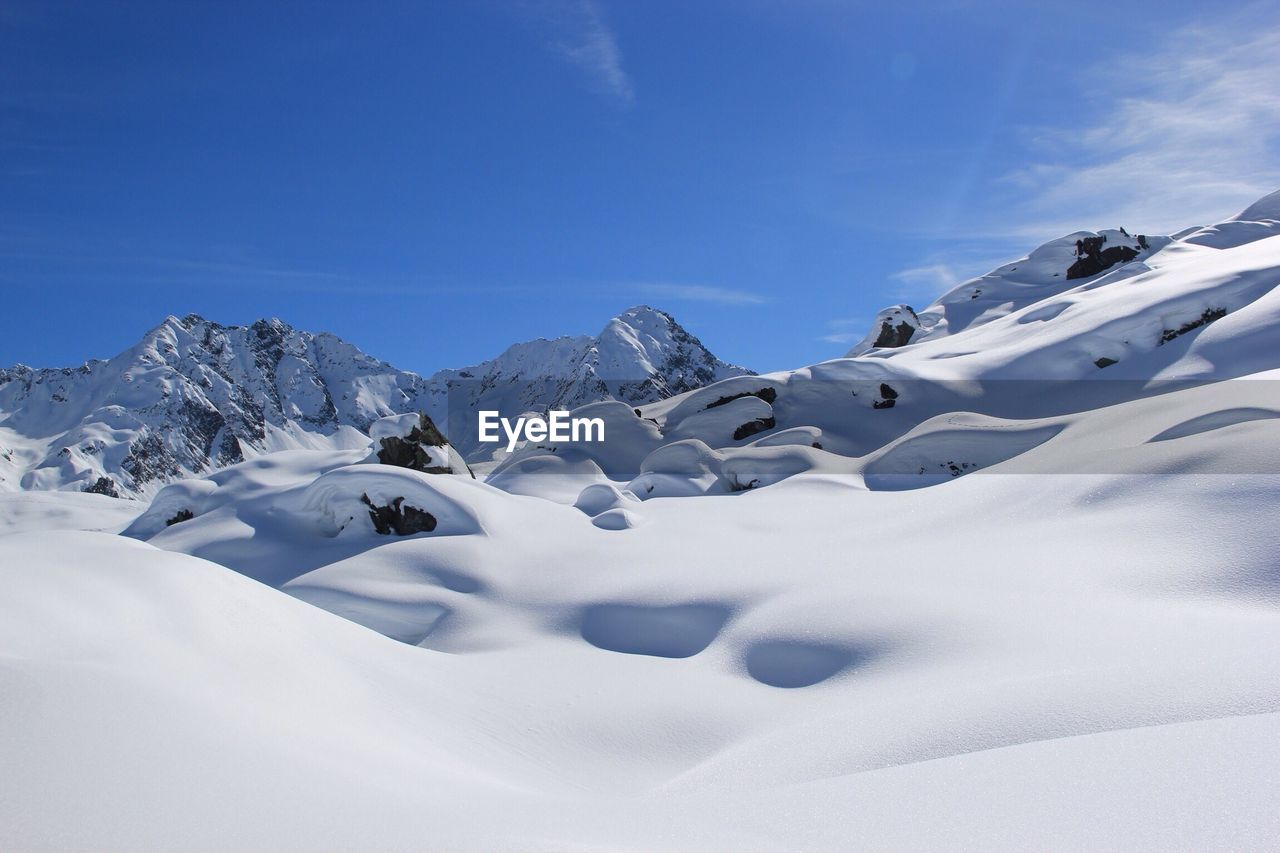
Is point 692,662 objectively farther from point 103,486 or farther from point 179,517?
point 103,486

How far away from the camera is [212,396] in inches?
6983

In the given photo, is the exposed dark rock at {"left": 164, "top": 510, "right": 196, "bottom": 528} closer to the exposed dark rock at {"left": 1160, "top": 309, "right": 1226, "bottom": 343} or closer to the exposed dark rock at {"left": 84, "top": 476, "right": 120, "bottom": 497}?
the exposed dark rock at {"left": 1160, "top": 309, "right": 1226, "bottom": 343}

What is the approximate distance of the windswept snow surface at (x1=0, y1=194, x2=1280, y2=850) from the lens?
3.07 m

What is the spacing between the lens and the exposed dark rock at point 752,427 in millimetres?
24406

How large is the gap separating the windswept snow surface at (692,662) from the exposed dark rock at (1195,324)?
4.61 m

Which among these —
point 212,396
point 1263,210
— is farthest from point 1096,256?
point 212,396

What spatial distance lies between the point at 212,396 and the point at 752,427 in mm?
181517

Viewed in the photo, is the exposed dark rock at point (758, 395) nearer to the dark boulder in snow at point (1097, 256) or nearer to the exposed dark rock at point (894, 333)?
the exposed dark rock at point (894, 333)

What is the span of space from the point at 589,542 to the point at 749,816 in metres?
9.26

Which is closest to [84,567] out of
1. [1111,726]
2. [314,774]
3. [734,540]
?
[314,774]

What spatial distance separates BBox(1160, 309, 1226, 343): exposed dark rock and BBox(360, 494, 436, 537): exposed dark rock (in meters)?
19.3

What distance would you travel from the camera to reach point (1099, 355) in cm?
2206

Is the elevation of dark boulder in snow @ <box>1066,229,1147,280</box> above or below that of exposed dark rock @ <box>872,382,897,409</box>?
above

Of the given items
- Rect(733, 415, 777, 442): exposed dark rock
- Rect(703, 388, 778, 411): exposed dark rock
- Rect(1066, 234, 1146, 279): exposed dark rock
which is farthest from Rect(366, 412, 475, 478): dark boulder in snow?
Rect(1066, 234, 1146, 279): exposed dark rock
